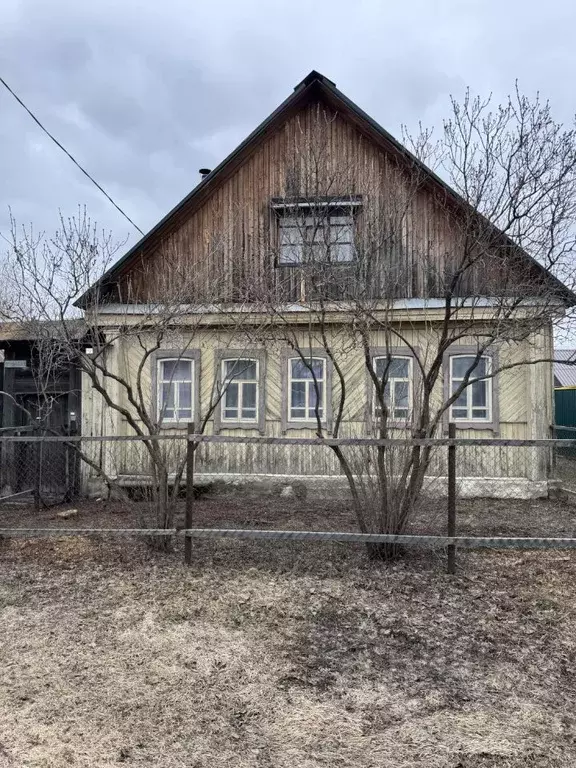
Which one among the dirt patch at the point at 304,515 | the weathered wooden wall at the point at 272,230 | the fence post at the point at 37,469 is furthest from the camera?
the fence post at the point at 37,469

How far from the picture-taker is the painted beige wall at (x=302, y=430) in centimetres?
1014

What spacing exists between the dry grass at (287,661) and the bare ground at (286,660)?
0.01 m

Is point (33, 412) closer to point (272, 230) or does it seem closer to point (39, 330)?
point (39, 330)

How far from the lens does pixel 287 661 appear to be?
12.8 feet

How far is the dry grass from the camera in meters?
2.91

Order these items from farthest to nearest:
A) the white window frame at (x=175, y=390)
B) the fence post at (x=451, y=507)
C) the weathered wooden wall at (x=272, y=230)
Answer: the white window frame at (x=175, y=390) < the weathered wooden wall at (x=272, y=230) < the fence post at (x=451, y=507)

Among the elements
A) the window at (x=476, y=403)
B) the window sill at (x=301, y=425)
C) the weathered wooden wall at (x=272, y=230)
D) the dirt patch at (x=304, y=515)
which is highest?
the weathered wooden wall at (x=272, y=230)

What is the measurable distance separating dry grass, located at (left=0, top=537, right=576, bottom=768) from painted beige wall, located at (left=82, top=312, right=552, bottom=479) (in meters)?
4.15

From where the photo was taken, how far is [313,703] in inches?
132

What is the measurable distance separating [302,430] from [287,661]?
6.87 m

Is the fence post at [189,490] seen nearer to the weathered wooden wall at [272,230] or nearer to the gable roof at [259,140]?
the weathered wooden wall at [272,230]

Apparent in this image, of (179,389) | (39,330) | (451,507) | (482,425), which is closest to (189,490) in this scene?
(451,507)

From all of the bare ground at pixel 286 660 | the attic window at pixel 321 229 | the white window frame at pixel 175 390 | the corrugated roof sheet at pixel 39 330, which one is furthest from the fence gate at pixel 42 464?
the attic window at pixel 321 229

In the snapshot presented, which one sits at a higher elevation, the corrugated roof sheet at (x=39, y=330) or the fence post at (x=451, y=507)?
the corrugated roof sheet at (x=39, y=330)
